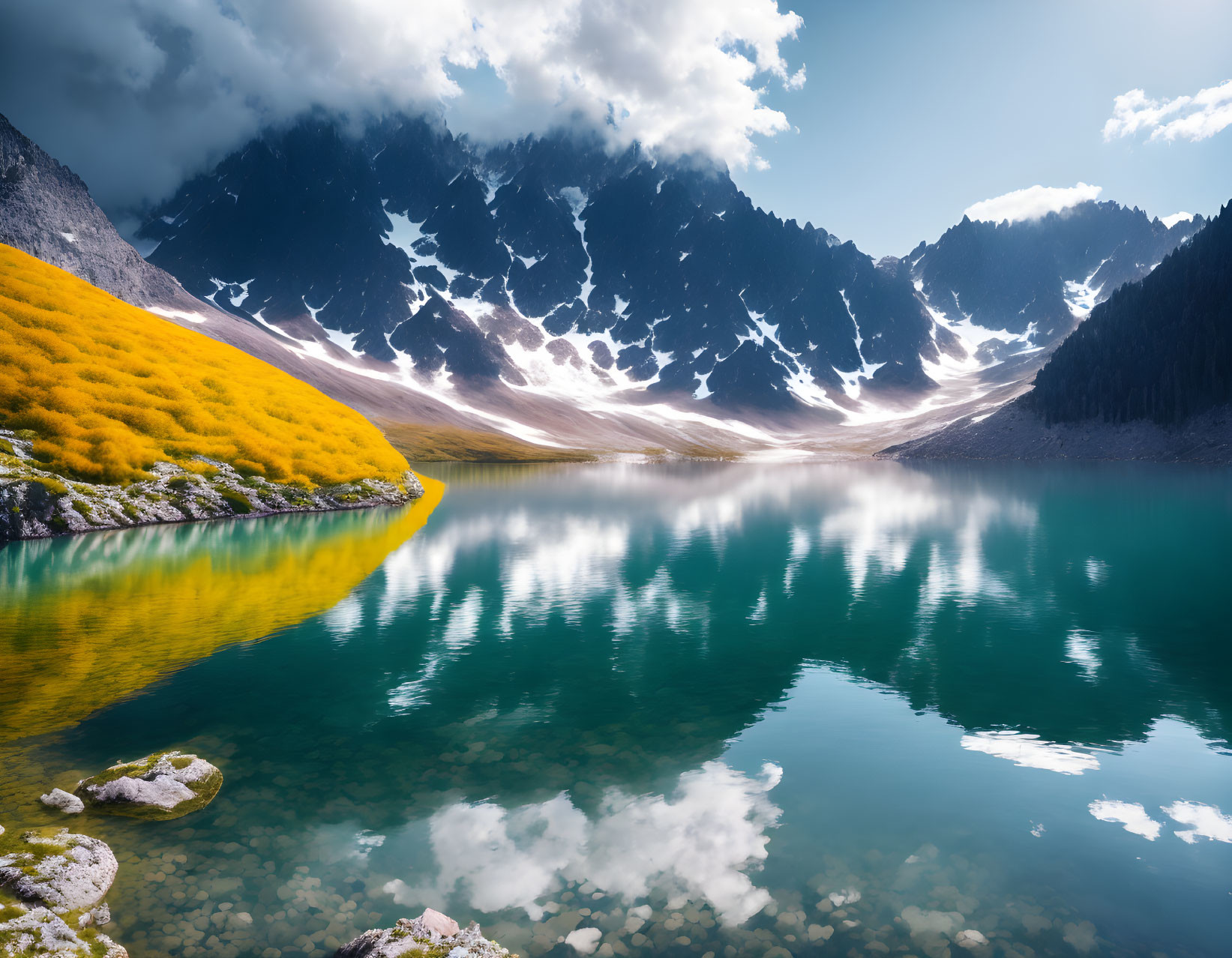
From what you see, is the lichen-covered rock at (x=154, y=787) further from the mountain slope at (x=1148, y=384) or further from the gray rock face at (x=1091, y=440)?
the mountain slope at (x=1148, y=384)

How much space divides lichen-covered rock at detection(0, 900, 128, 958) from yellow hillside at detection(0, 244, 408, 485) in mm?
44952

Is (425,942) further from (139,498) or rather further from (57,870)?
(139,498)

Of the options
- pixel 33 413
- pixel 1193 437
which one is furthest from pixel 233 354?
pixel 1193 437

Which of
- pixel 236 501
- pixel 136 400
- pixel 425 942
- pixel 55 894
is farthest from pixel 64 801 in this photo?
pixel 136 400

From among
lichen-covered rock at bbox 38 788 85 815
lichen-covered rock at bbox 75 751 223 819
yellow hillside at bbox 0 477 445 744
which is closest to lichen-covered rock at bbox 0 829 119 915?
lichen-covered rock at bbox 38 788 85 815

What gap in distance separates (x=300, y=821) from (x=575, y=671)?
9409 millimetres

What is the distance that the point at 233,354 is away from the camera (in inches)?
3002

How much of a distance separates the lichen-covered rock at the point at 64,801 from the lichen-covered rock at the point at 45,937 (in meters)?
3.36

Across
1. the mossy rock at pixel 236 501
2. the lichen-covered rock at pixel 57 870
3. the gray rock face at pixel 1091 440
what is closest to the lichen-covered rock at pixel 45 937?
the lichen-covered rock at pixel 57 870

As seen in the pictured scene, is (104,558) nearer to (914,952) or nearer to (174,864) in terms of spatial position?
(174,864)

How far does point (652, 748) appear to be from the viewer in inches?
579

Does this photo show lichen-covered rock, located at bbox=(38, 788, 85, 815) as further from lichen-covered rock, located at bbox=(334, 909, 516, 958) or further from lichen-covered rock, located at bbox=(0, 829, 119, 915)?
lichen-covered rock, located at bbox=(334, 909, 516, 958)

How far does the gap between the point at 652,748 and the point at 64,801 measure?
34.9ft

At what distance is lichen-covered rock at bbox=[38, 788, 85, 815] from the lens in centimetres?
1116
